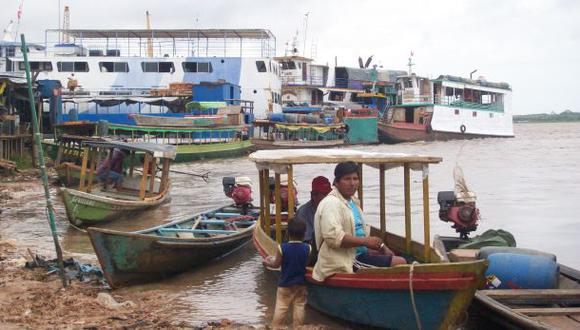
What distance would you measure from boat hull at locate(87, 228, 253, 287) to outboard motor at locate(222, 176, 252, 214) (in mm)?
Result: 2536

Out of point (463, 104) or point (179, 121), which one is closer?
point (179, 121)

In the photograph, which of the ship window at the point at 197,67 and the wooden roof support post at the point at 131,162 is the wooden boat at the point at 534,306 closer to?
the wooden roof support post at the point at 131,162

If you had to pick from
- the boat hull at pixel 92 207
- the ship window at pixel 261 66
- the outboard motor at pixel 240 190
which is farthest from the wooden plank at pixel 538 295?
the ship window at pixel 261 66

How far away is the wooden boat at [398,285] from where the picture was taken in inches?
213

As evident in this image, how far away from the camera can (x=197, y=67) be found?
41156mm

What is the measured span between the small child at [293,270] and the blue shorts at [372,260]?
2.15 ft

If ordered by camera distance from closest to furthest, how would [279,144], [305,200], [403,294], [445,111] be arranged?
[403,294] < [305,200] < [279,144] < [445,111]

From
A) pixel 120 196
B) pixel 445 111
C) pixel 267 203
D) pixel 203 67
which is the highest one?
pixel 203 67

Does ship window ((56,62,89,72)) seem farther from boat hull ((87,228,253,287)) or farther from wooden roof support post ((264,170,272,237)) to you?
wooden roof support post ((264,170,272,237))

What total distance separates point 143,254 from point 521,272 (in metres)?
4.39

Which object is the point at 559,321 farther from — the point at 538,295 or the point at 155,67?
the point at 155,67

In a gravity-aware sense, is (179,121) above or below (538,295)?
above

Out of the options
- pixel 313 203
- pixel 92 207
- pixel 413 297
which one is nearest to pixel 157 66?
pixel 92 207

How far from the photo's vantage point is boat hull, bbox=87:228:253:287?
7.73 m
